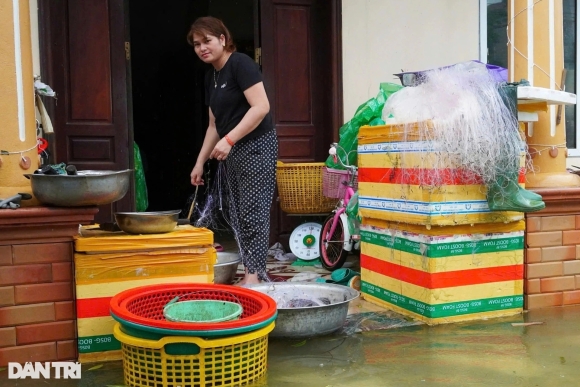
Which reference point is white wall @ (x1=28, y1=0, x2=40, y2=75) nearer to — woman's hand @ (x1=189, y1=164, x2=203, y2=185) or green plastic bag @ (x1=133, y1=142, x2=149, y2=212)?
green plastic bag @ (x1=133, y1=142, x2=149, y2=212)

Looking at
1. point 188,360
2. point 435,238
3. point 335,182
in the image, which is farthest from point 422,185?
point 335,182

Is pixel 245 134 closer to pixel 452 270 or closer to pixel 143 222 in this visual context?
pixel 143 222

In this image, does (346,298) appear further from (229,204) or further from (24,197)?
(24,197)

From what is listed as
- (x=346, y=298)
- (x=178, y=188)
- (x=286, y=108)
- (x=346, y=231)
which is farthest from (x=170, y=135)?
(x=346, y=298)

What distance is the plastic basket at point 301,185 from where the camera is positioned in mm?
5559

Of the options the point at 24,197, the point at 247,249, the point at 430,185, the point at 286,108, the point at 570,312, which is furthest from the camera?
the point at 286,108

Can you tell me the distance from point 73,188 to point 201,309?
76 cm

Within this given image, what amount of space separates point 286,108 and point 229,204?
2.01m

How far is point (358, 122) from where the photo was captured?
17.4 ft

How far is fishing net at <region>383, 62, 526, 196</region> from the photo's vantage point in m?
3.30

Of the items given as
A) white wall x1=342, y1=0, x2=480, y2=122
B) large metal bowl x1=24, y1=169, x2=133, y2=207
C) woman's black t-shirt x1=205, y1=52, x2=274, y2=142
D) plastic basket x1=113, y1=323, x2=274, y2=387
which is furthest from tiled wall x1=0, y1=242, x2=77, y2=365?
white wall x1=342, y1=0, x2=480, y2=122

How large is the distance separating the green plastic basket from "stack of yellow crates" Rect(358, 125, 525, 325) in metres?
1.21

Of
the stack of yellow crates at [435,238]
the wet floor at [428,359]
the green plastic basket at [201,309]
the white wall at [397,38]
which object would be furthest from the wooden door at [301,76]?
the green plastic basket at [201,309]

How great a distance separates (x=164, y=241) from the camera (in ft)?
9.71
